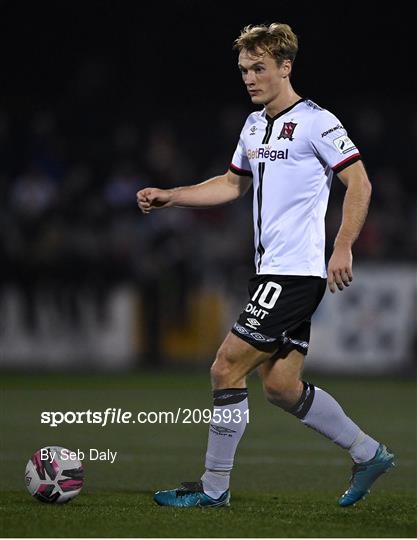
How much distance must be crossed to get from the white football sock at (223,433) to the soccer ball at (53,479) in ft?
2.16

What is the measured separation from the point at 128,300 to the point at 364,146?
5.17 metres

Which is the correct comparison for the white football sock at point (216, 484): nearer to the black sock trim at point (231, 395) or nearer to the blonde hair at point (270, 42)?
the black sock trim at point (231, 395)

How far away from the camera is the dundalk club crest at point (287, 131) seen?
21.1 ft

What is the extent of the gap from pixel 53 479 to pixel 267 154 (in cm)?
195

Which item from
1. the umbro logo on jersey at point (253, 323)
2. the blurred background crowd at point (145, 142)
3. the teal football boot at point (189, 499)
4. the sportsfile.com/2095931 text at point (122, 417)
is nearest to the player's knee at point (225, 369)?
the umbro logo on jersey at point (253, 323)

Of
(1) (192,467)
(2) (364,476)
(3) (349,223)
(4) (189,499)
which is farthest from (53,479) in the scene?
(3) (349,223)

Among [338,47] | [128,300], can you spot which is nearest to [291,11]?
[338,47]

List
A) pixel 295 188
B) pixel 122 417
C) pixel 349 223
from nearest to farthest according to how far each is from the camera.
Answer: pixel 349 223
pixel 295 188
pixel 122 417

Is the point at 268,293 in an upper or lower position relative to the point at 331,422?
upper

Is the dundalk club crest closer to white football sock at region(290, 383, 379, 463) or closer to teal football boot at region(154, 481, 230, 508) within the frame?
white football sock at region(290, 383, 379, 463)

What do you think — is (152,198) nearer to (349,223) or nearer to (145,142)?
(349,223)

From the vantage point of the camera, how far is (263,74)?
A: 6469 millimetres

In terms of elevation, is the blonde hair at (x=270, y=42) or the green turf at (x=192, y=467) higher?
the blonde hair at (x=270, y=42)

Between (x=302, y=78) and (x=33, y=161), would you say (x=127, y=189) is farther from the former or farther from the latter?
(x=302, y=78)
